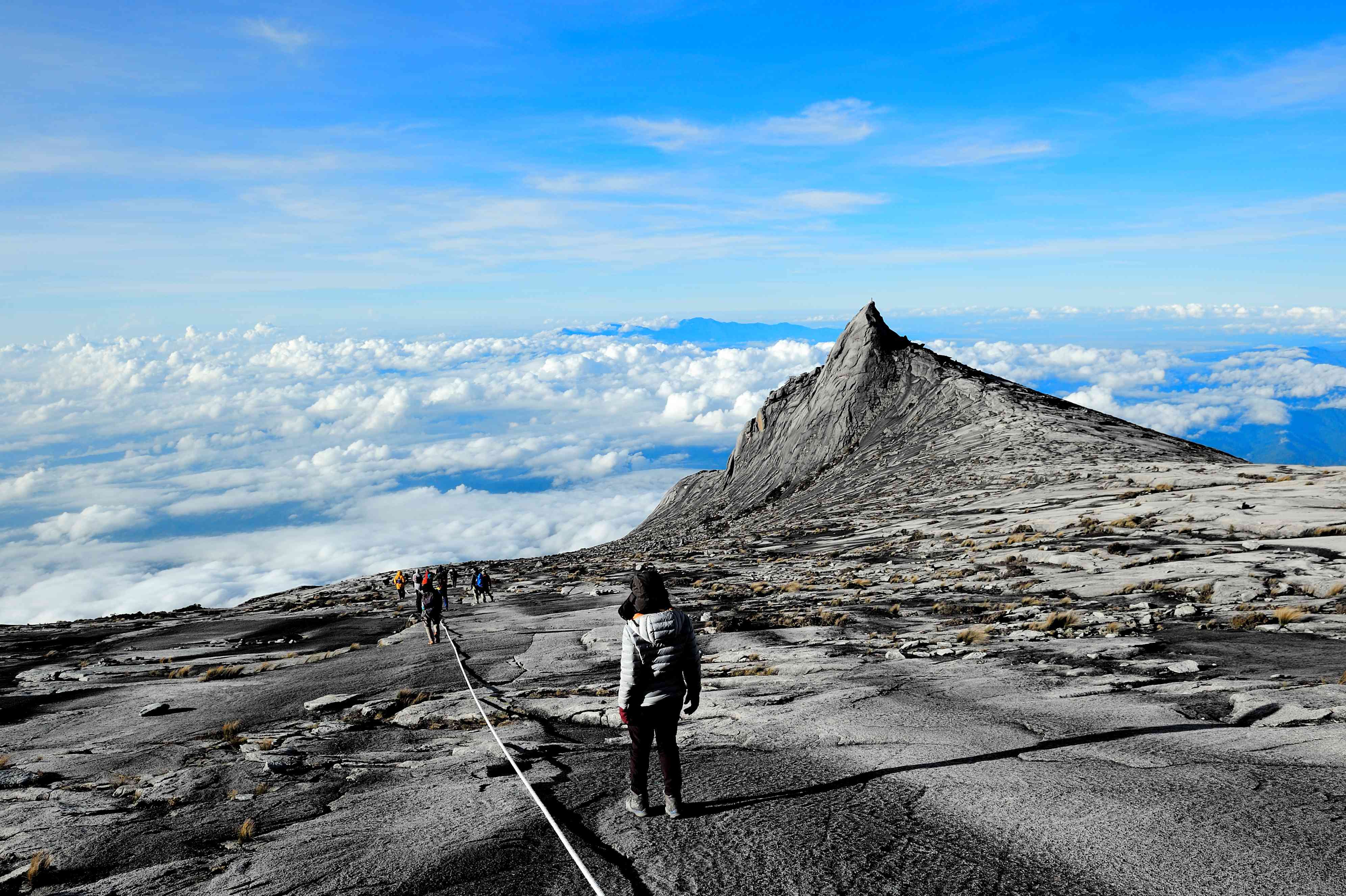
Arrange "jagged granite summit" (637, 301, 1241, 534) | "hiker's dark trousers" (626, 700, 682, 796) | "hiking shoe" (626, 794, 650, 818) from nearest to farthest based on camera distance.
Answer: "hiker's dark trousers" (626, 700, 682, 796) → "hiking shoe" (626, 794, 650, 818) → "jagged granite summit" (637, 301, 1241, 534)

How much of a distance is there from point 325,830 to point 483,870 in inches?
93.0

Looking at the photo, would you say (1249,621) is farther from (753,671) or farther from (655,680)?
(655,680)

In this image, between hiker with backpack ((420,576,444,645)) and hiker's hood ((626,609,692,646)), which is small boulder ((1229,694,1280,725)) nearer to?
hiker's hood ((626,609,692,646))

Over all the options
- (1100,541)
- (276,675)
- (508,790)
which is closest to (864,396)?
(1100,541)

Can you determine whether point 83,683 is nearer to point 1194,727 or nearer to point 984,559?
point 1194,727

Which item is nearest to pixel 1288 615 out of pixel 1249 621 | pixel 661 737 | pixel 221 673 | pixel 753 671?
pixel 1249 621

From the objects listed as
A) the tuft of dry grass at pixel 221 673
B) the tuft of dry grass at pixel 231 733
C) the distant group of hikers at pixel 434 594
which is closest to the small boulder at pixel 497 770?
the tuft of dry grass at pixel 231 733

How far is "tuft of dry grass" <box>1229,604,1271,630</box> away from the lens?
15.6 m

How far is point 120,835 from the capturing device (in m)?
7.49

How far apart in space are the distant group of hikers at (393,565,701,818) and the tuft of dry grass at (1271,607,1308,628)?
15.9 meters

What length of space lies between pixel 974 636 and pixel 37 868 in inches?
632

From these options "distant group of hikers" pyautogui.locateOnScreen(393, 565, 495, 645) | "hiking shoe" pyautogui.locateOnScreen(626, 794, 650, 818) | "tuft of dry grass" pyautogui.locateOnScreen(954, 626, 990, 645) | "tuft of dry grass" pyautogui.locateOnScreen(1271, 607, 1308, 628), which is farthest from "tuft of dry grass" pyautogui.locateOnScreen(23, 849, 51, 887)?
"tuft of dry grass" pyautogui.locateOnScreen(1271, 607, 1308, 628)

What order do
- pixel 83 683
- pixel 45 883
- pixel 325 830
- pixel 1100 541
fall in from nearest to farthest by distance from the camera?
pixel 45 883
pixel 325 830
pixel 83 683
pixel 1100 541

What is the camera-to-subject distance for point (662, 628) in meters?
6.85
